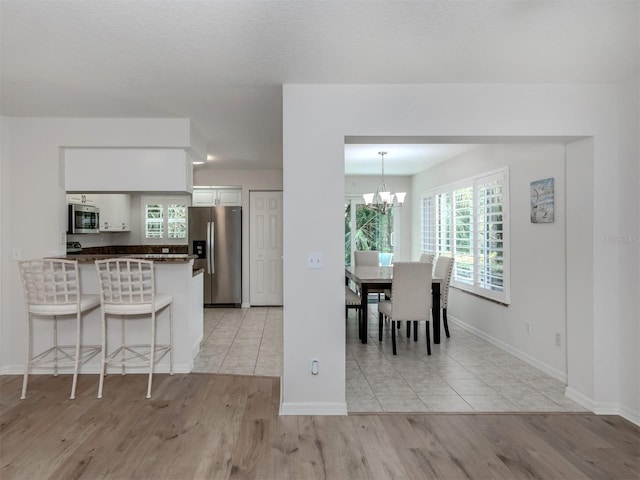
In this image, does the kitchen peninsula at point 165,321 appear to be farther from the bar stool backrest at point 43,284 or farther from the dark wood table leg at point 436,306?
the dark wood table leg at point 436,306

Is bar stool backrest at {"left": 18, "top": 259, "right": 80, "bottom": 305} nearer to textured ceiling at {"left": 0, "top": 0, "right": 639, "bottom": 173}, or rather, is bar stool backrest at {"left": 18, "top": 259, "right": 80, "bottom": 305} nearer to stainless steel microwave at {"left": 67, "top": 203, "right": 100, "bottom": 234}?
textured ceiling at {"left": 0, "top": 0, "right": 639, "bottom": 173}

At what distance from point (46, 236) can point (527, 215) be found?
183 inches

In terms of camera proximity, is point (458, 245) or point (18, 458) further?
point (458, 245)

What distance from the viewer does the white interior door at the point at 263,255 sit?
266 inches

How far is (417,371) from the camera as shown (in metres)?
3.64

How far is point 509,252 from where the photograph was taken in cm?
419

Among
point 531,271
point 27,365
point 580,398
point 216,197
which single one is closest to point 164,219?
point 216,197

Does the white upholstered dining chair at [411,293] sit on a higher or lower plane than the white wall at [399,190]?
lower

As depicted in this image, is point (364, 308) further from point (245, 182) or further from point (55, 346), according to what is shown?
point (245, 182)

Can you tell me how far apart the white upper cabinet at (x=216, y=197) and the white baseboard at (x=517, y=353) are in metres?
4.25

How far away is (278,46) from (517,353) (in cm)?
370

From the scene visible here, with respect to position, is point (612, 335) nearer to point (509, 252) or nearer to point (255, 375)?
point (509, 252)

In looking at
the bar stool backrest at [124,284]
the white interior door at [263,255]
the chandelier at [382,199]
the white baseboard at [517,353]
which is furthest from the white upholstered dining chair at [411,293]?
the white interior door at [263,255]

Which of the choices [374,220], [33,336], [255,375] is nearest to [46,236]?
[33,336]
